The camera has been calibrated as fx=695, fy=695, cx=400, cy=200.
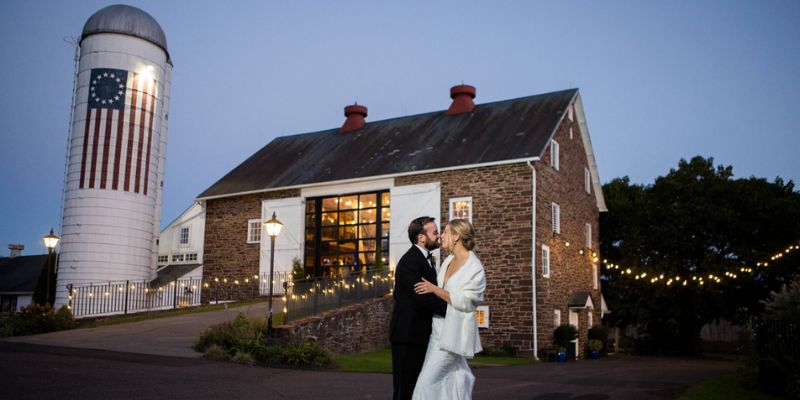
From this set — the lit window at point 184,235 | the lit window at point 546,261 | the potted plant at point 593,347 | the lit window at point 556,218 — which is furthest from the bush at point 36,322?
the potted plant at point 593,347

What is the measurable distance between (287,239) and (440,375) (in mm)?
21529

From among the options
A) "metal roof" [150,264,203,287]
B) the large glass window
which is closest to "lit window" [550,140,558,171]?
the large glass window

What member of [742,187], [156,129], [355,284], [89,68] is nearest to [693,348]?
[742,187]

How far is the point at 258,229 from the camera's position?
27.5 meters

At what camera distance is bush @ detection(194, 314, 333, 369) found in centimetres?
1369

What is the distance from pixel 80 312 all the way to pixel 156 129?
751 cm

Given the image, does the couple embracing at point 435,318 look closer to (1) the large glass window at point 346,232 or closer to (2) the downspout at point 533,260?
(2) the downspout at point 533,260

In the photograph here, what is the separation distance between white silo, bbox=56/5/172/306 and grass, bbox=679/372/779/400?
20551 mm

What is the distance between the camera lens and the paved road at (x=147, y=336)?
1470 centimetres

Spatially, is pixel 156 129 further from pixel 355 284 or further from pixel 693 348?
pixel 693 348

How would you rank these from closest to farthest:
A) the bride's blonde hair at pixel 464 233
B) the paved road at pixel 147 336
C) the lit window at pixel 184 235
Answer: the bride's blonde hair at pixel 464 233 < the paved road at pixel 147 336 < the lit window at pixel 184 235

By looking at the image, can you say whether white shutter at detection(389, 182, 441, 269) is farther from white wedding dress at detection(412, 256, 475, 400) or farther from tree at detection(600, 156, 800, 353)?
white wedding dress at detection(412, 256, 475, 400)

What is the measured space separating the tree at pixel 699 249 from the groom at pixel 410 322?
2457 cm

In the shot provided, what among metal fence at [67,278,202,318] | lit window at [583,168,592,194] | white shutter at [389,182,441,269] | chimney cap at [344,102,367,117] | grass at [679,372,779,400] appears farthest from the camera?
chimney cap at [344,102,367,117]
